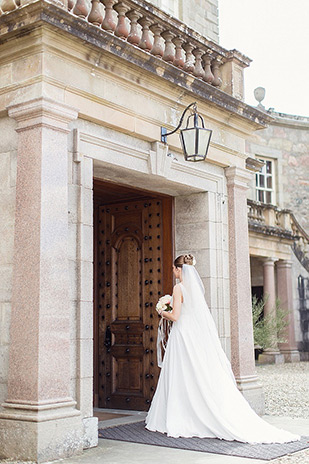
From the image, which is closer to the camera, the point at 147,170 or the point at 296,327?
the point at 147,170

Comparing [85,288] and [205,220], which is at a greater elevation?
[205,220]

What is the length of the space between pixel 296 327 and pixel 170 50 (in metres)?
13.5

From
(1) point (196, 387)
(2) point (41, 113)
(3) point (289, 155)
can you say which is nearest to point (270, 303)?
(3) point (289, 155)

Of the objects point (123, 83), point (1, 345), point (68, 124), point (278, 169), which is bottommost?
point (1, 345)

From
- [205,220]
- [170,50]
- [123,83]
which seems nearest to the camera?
[123,83]

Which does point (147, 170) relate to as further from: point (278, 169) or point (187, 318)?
point (278, 169)

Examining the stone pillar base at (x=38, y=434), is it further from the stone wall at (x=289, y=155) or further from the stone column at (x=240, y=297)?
the stone wall at (x=289, y=155)

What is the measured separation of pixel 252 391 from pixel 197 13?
20.4 ft

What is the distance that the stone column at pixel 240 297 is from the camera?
8453mm

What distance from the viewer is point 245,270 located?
8.81 m

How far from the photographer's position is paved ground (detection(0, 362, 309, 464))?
5570mm

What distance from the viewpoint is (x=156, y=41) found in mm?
7652

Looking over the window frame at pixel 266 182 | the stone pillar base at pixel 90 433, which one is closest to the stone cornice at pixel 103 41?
the stone pillar base at pixel 90 433

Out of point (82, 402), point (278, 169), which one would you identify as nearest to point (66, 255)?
point (82, 402)
